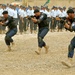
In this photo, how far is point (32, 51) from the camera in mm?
16188

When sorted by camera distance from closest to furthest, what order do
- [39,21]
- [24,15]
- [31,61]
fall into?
[31,61]
[39,21]
[24,15]

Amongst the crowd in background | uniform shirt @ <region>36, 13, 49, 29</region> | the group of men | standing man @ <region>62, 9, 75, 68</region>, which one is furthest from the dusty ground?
the crowd in background

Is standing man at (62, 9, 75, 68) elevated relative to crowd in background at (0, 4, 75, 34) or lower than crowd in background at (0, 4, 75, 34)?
elevated

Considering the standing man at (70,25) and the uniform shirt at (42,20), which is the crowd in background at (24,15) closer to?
the uniform shirt at (42,20)

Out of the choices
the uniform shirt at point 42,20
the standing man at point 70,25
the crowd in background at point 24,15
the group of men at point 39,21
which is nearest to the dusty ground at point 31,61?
the standing man at point 70,25

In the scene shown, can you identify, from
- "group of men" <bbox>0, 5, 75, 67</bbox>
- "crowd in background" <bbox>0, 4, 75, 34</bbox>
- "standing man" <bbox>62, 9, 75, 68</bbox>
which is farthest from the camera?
"crowd in background" <bbox>0, 4, 75, 34</bbox>

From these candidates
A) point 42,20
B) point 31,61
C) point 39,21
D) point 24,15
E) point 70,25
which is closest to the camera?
point 70,25

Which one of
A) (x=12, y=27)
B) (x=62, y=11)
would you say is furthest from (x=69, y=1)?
(x=12, y=27)

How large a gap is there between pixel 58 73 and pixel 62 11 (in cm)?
1772

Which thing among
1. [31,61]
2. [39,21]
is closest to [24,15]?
[39,21]

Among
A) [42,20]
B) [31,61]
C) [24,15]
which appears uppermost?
[42,20]

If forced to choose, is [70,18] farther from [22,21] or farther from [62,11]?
[62,11]

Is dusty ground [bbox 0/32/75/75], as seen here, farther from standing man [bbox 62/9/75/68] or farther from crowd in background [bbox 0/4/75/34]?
crowd in background [bbox 0/4/75/34]

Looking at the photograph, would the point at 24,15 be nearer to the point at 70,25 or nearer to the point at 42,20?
the point at 42,20
